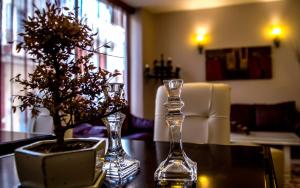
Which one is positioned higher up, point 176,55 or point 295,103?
point 176,55

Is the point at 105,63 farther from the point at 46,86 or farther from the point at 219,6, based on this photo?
the point at 46,86

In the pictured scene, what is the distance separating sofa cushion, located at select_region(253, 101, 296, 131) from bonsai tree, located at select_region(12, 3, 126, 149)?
14.8 ft

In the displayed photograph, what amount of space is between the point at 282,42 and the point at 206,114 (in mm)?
3992

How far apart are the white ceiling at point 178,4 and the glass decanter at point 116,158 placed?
431cm

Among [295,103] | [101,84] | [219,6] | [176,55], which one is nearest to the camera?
[101,84]

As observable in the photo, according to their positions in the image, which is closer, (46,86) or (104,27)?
(46,86)

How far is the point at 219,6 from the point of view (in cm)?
529

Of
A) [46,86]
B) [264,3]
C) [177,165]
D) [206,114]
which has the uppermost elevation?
[264,3]

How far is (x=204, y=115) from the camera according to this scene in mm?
1676

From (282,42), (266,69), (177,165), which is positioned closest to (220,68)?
(266,69)

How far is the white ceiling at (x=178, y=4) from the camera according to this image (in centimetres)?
495

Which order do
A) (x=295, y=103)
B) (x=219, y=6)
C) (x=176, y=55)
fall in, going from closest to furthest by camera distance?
(x=295, y=103), (x=219, y=6), (x=176, y=55)

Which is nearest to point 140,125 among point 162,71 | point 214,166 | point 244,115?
point 162,71

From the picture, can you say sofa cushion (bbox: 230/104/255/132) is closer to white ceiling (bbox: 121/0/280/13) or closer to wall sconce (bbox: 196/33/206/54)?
wall sconce (bbox: 196/33/206/54)
